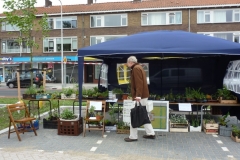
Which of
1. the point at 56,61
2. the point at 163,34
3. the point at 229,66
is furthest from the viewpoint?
the point at 56,61

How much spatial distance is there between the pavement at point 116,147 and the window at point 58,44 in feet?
79.5

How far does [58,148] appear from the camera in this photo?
19.4 ft

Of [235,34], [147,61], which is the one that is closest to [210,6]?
[235,34]

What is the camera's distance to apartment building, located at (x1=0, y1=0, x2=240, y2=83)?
89.5ft

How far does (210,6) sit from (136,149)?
24.7m

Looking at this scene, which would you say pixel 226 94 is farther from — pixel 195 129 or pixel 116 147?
pixel 116 147

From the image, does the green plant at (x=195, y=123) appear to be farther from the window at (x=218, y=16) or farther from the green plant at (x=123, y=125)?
the window at (x=218, y=16)

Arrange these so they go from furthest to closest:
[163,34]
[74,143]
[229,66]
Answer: [229,66] → [163,34] → [74,143]

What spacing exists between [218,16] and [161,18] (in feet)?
19.4

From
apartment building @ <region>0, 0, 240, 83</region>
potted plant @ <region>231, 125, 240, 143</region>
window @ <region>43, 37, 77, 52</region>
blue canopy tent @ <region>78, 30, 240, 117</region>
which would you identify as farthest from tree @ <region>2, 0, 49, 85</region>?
Answer: window @ <region>43, 37, 77, 52</region>

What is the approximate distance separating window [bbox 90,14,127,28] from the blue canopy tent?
2229 cm

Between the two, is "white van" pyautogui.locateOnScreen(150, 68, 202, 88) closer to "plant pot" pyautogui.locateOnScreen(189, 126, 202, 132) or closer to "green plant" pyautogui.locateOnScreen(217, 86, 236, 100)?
"green plant" pyautogui.locateOnScreen(217, 86, 236, 100)

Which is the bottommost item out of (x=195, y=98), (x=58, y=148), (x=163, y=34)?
(x=58, y=148)

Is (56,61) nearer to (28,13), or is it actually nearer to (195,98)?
(28,13)
